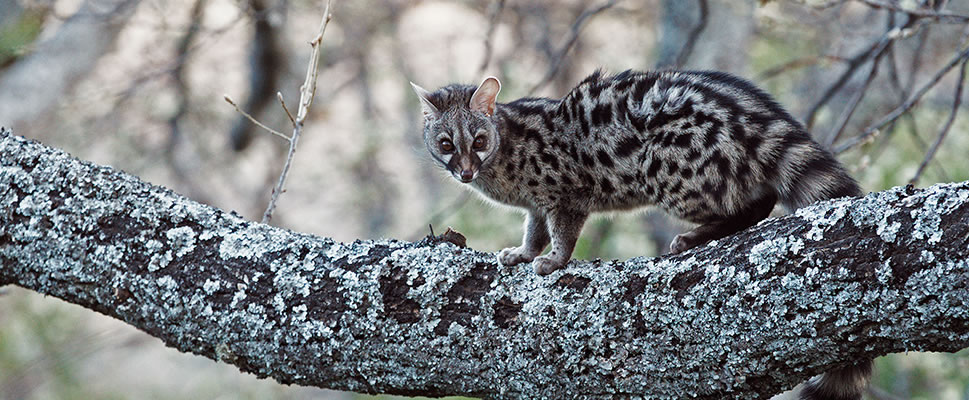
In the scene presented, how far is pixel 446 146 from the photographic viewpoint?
14.7 feet

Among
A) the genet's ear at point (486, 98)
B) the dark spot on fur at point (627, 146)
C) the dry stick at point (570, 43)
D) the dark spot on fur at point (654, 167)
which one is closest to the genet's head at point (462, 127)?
the genet's ear at point (486, 98)

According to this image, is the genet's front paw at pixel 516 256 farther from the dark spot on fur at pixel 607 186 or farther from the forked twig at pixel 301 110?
the forked twig at pixel 301 110

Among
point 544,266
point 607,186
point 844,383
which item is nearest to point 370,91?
point 607,186

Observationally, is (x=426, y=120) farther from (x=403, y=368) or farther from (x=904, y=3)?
(x=904, y=3)

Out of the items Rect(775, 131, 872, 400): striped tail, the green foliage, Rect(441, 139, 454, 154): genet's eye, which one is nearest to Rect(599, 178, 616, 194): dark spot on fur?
Rect(775, 131, 872, 400): striped tail

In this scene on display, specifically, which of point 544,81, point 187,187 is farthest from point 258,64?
point 544,81

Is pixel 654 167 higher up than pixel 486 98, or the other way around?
pixel 486 98

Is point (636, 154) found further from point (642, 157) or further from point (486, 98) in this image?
point (486, 98)

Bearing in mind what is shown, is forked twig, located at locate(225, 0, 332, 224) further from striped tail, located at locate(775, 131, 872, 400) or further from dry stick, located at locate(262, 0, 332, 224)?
striped tail, located at locate(775, 131, 872, 400)

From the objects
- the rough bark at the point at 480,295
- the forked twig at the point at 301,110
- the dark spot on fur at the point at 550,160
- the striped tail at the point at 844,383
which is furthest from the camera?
the dark spot on fur at the point at 550,160

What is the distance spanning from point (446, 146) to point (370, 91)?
376 inches

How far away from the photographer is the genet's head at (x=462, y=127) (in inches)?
169

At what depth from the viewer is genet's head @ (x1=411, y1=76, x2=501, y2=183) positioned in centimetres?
428

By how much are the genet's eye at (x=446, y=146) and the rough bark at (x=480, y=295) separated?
1.47m
